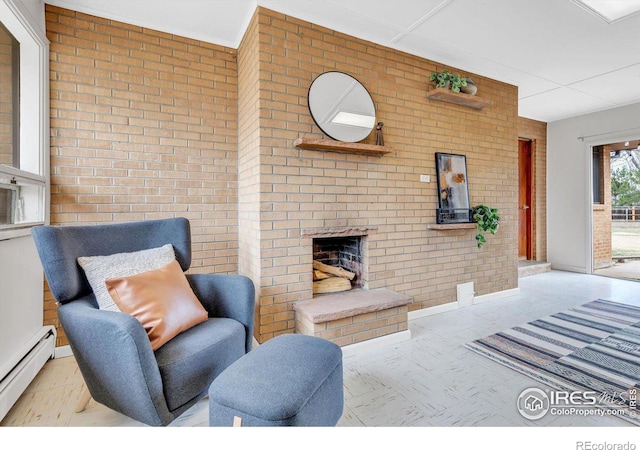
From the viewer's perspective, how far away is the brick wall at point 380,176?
2.39 metres

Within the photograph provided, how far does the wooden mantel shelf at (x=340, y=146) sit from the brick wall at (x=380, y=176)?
8cm

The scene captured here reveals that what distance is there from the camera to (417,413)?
5.43 ft

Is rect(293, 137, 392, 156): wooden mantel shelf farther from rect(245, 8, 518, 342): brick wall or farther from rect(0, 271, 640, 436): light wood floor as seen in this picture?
rect(0, 271, 640, 436): light wood floor

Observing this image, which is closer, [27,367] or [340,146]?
[27,367]

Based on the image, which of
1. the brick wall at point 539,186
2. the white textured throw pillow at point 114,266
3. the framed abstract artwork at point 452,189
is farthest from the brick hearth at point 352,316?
the brick wall at point 539,186

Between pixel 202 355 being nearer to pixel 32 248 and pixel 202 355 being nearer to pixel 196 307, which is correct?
pixel 196 307

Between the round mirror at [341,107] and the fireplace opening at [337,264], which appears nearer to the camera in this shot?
the round mirror at [341,107]

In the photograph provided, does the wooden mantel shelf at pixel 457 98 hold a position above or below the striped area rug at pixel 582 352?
above

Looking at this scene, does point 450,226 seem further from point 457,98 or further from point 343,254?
point 457,98

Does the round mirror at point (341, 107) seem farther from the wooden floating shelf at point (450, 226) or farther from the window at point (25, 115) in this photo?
the window at point (25, 115)

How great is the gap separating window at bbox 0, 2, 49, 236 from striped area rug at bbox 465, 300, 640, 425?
130 inches

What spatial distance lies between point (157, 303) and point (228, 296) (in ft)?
1.39

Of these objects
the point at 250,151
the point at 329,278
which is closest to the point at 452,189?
the point at 329,278

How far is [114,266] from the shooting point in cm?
177
